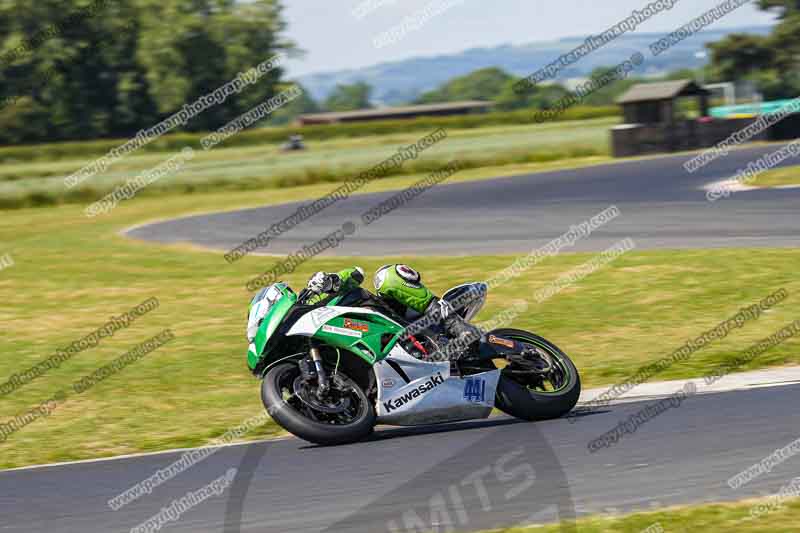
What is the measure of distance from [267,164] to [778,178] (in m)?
29.0

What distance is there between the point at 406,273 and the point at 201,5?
7296cm

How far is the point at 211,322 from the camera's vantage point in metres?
14.6

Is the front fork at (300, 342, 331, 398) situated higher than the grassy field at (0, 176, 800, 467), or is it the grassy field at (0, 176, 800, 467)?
the front fork at (300, 342, 331, 398)

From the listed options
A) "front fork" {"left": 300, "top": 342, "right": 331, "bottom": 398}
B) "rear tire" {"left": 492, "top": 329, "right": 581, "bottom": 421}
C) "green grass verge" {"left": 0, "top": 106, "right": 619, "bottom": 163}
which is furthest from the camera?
"green grass verge" {"left": 0, "top": 106, "right": 619, "bottom": 163}

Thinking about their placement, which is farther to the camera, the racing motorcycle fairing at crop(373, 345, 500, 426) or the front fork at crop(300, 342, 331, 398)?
the racing motorcycle fairing at crop(373, 345, 500, 426)

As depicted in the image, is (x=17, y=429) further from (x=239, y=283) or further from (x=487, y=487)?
(x=239, y=283)

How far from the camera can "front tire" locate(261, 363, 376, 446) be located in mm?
7629

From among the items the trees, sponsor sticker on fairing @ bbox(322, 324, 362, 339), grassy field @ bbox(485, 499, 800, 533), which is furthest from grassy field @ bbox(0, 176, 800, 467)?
the trees

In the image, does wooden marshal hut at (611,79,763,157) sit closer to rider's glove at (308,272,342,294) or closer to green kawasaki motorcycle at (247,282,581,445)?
green kawasaki motorcycle at (247,282,581,445)

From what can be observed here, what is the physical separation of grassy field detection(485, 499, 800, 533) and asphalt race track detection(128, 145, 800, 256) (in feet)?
37.3

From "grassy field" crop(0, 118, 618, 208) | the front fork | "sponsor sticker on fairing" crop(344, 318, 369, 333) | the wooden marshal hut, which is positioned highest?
"sponsor sticker on fairing" crop(344, 318, 369, 333)

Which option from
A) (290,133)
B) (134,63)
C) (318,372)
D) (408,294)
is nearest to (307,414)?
(318,372)

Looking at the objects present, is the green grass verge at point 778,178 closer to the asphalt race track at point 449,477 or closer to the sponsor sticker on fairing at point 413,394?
the asphalt race track at point 449,477

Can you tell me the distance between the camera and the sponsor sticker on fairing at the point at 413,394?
26.1 ft
